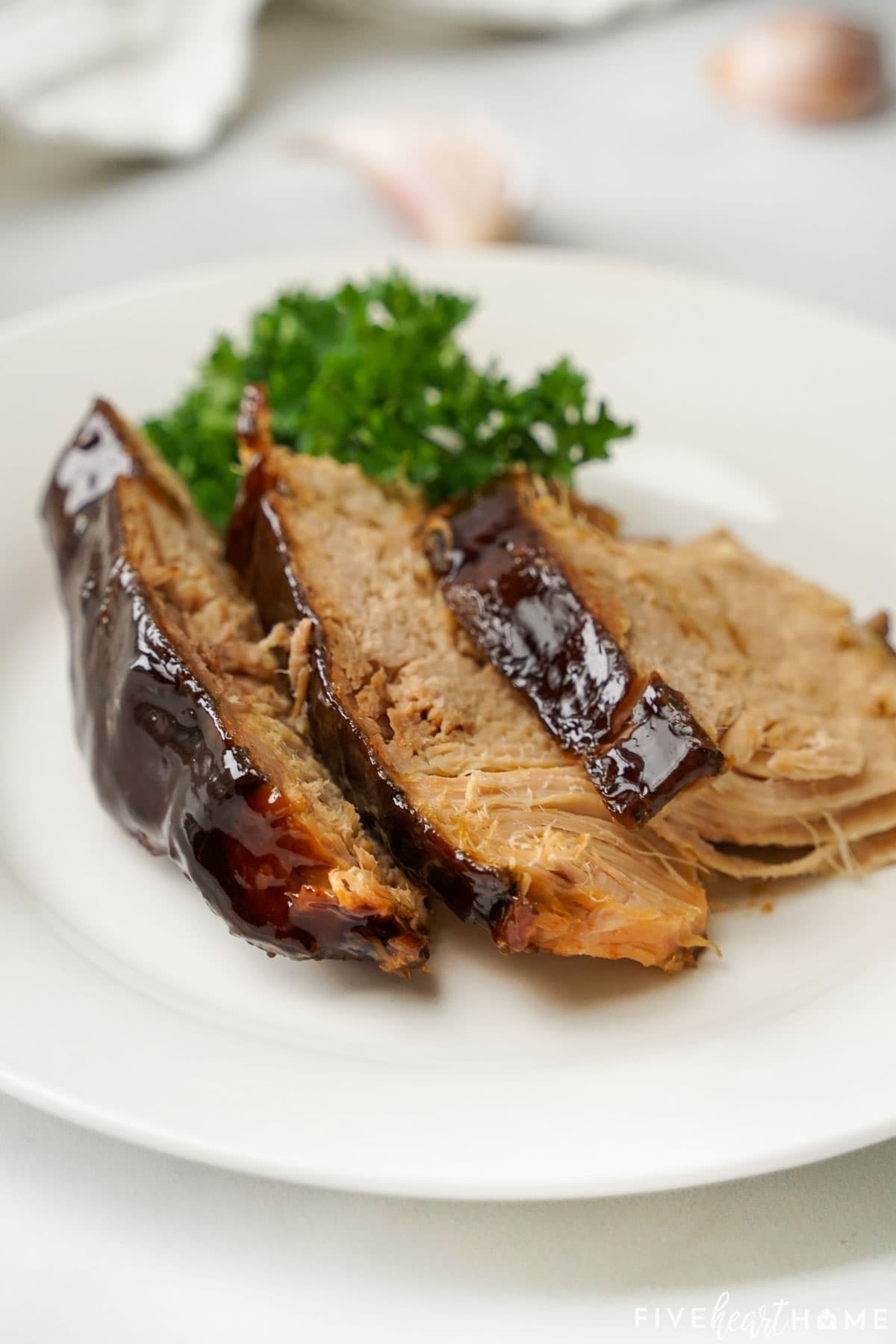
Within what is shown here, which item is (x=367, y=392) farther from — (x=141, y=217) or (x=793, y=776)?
(x=141, y=217)

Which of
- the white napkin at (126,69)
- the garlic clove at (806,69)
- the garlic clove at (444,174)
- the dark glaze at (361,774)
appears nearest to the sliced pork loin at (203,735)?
the dark glaze at (361,774)

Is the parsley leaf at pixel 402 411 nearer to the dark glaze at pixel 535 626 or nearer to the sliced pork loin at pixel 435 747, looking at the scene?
the sliced pork loin at pixel 435 747

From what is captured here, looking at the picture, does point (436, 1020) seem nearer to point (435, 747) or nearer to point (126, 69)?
point (435, 747)

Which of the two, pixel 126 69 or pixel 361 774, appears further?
pixel 126 69

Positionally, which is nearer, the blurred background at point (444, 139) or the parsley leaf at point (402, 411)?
the parsley leaf at point (402, 411)

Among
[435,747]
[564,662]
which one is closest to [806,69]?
[564,662]

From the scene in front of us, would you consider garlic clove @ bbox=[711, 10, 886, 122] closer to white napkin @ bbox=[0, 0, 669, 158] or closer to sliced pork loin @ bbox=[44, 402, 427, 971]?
white napkin @ bbox=[0, 0, 669, 158]
